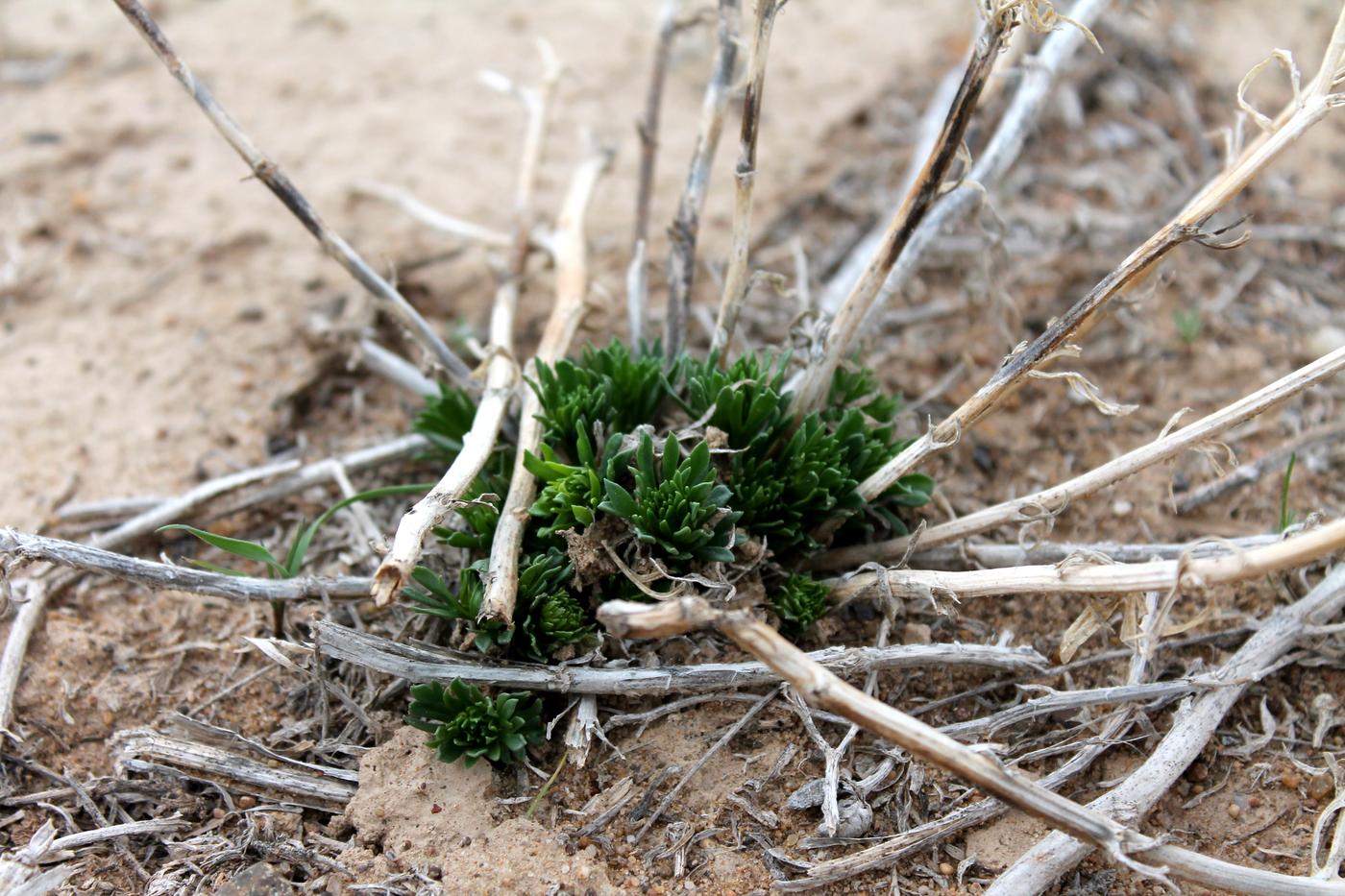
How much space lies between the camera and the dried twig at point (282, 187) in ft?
9.03

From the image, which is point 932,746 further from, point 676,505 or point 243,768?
point 243,768

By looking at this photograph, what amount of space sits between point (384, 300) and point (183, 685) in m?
1.25

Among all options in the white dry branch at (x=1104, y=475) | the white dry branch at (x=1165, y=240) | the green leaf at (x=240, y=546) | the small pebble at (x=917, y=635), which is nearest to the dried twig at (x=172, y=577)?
the green leaf at (x=240, y=546)

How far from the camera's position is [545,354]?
3.38m

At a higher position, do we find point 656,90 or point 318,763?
point 656,90

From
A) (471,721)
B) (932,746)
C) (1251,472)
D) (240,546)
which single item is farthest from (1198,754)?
(240,546)

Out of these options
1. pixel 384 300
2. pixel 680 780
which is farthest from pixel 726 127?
pixel 680 780

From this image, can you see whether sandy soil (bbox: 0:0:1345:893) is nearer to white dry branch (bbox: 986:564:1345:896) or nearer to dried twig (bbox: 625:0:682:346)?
white dry branch (bbox: 986:564:1345:896)

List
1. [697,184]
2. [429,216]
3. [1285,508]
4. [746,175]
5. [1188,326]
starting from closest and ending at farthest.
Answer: [746,175], [1285,508], [697,184], [1188,326], [429,216]

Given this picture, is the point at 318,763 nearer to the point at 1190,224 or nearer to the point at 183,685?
the point at 183,685

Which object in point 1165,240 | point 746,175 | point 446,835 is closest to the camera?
point 1165,240

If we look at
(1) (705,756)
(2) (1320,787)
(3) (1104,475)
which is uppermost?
(3) (1104,475)

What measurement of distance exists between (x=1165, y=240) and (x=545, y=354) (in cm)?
185

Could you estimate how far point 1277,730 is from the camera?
8.93ft
